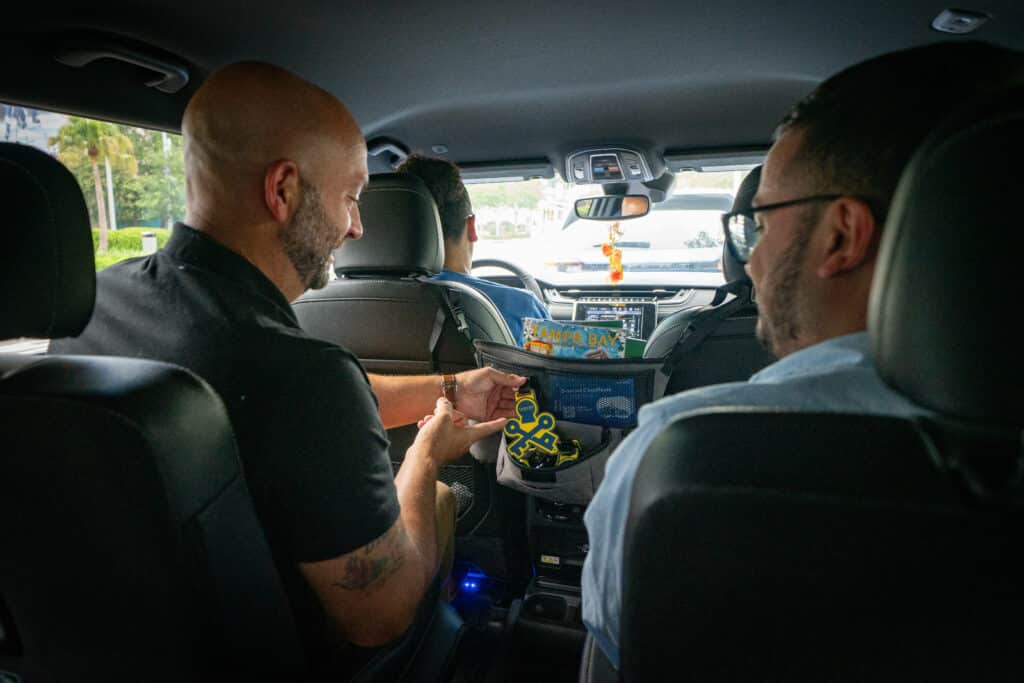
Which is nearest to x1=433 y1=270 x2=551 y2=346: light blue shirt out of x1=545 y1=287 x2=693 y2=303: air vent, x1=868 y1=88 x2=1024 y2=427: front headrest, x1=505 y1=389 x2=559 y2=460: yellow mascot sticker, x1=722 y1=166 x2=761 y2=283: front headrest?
x1=505 y1=389 x2=559 y2=460: yellow mascot sticker

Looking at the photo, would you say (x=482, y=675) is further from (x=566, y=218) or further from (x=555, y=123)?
(x=566, y=218)

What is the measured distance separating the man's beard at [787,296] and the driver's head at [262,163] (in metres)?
0.99

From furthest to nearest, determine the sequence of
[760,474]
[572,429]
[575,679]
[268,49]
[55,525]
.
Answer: [268,49], [575,679], [572,429], [55,525], [760,474]

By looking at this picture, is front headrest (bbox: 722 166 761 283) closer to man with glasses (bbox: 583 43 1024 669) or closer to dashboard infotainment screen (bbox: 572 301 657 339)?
man with glasses (bbox: 583 43 1024 669)

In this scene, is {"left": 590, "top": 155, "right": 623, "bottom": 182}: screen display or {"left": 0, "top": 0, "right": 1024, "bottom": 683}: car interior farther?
{"left": 590, "top": 155, "right": 623, "bottom": 182}: screen display

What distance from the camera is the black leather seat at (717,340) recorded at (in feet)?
6.04

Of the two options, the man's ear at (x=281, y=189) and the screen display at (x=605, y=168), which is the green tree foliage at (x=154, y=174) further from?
the screen display at (x=605, y=168)

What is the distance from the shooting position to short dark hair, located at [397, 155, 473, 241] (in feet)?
9.38

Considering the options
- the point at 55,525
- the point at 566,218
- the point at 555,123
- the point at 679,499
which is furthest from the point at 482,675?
the point at 566,218

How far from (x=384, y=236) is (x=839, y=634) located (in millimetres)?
1937

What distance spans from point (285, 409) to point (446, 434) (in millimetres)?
760

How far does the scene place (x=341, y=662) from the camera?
1.25 meters

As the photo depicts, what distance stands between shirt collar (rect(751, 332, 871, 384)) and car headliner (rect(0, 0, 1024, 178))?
1.11 meters

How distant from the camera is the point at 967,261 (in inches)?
20.8
